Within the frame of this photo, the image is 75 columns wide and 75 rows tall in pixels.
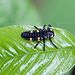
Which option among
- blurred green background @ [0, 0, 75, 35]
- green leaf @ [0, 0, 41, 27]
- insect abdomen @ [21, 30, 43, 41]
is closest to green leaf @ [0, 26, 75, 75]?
insect abdomen @ [21, 30, 43, 41]

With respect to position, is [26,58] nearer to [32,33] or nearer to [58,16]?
[32,33]

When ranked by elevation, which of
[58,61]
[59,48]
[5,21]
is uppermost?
[5,21]

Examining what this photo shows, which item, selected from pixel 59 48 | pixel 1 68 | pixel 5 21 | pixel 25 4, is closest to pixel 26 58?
pixel 1 68

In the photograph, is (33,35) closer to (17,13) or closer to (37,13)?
(17,13)

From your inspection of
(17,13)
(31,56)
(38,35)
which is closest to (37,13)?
(17,13)

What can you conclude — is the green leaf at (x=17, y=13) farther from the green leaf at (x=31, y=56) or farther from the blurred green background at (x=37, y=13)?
the green leaf at (x=31, y=56)

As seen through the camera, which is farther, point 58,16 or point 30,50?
point 58,16
